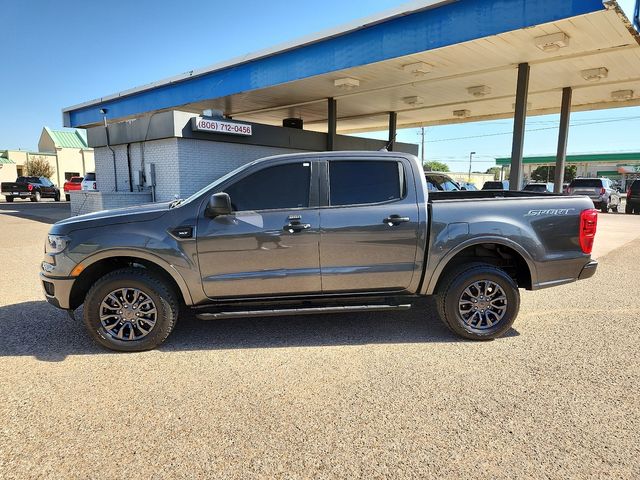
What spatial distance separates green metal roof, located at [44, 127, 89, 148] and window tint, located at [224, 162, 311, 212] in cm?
6094

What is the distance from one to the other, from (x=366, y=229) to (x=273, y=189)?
105cm

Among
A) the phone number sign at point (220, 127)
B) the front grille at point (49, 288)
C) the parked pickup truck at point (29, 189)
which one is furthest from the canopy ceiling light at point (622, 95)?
the parked pickup truck at point (29, 189)

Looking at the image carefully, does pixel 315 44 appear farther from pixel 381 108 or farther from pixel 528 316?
pixel 528 316

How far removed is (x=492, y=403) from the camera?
10.7 ft

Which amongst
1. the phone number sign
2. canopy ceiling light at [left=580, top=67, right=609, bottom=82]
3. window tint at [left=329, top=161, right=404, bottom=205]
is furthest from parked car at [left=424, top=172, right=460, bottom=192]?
window tint at [left=329, top=161, right=404, bottom=205]

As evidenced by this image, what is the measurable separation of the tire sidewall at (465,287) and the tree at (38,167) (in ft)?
196

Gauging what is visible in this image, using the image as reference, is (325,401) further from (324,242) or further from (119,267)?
(119,267)

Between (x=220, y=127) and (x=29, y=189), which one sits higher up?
(x=220, y=127)

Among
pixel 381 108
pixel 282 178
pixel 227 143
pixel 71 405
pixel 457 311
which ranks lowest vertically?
pixel 71 405

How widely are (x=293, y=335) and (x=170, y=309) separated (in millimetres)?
1326

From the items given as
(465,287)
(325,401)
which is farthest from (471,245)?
(325,401)

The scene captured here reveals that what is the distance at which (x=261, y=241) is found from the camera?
4.25 metres

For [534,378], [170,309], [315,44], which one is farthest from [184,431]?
[315,44]

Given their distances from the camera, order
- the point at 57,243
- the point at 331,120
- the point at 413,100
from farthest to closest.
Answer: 1. the point at 331,120
2. the point at 413,100
3. the point at 57,243
